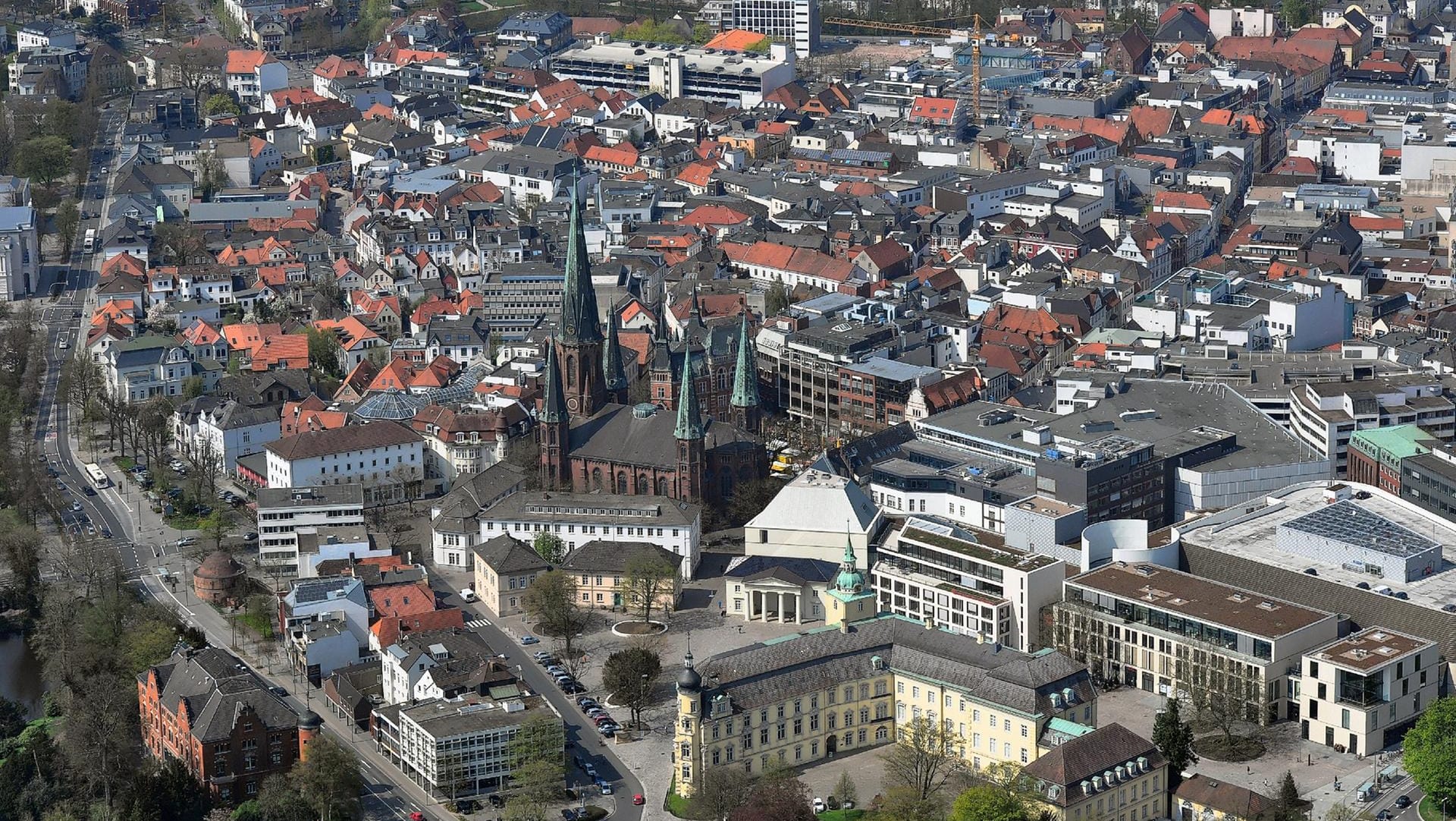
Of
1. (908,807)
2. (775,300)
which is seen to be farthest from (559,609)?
(775,300)

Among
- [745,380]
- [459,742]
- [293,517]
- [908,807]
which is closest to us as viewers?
[908,807]

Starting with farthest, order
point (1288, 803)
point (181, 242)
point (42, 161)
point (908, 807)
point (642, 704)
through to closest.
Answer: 1. point (42, 161)
2. point (181, 242)
3. point (642, 704)
4. point (908, 807)
5. point (1288, 803)

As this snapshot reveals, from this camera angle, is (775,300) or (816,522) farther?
(775,300)

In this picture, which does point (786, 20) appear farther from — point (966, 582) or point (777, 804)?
point (777, 804)

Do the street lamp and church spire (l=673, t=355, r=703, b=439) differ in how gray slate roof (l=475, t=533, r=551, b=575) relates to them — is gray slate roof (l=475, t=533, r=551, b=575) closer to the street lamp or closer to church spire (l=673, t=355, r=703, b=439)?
church spire (l=673, t=355, r=703, b=439)

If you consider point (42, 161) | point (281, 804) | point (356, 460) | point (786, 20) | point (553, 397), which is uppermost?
point (786, 20)

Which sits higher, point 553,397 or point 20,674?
point 553,397

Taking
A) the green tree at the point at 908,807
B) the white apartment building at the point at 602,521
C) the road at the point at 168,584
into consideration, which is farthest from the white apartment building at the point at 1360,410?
the road at the point at 168,584
